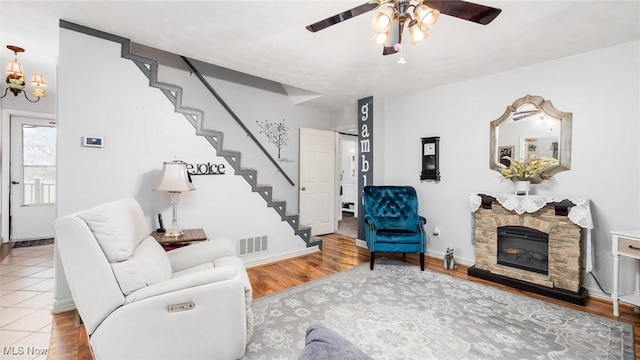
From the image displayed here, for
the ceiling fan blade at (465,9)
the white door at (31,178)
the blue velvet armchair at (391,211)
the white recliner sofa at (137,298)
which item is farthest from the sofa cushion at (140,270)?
the white door at (31,178)

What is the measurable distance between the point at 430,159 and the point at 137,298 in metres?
3.87

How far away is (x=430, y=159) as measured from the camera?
4.18 m

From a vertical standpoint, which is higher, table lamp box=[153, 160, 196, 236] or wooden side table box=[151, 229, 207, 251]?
table lamp box=[153, 160, 196, 236]

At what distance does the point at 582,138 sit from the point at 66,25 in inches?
202

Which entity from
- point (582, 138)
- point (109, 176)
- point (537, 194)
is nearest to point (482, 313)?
point (537, 194)

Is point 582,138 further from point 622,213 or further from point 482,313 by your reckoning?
point 482,313

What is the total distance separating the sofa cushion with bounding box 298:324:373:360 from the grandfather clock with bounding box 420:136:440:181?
3.77 metres

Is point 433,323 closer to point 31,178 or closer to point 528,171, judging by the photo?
point 528,171

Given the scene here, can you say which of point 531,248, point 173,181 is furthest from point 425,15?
point 531,248

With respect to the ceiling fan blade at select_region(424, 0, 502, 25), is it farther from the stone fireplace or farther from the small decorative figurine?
the small decorative figurine

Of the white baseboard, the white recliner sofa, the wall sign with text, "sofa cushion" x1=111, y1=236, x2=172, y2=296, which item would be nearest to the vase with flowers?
the wall sign with text

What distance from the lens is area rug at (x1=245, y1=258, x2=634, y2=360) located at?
6.50 ft

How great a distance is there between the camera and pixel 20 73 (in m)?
3.04

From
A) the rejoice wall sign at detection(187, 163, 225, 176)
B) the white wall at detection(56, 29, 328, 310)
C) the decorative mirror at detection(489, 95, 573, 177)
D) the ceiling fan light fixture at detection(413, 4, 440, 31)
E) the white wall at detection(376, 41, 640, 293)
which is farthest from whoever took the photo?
the rejoice wall sign at detection(187, 163, 225, 176)
